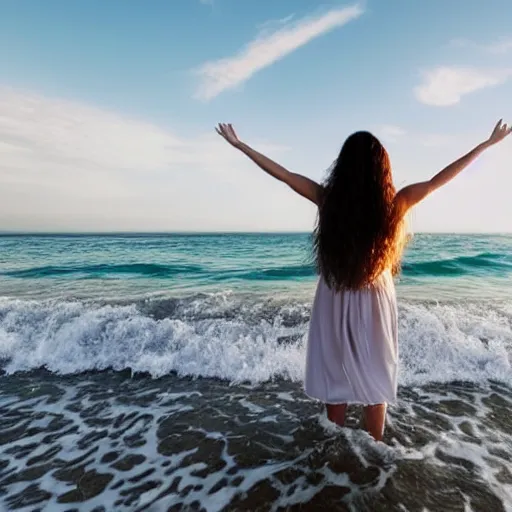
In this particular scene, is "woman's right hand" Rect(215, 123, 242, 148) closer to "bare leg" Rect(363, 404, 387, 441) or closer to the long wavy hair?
the long wavy hair

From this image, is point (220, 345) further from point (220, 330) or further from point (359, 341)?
point (359, 341)

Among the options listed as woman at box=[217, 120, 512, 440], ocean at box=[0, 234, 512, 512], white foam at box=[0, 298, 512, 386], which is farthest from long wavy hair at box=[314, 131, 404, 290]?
white foam at box=[0, 298, 512, 386]

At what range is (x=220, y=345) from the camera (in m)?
6.05

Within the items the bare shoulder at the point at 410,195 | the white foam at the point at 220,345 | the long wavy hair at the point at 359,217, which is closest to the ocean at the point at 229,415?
the white foam at the point at 220,345

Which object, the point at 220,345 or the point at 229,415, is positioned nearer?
the point at 229,415

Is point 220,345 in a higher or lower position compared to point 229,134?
lower

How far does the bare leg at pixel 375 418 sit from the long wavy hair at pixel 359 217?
104 cm

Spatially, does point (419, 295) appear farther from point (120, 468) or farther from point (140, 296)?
point (120, 468)

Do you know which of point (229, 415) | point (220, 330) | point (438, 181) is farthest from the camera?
point (220, 330)

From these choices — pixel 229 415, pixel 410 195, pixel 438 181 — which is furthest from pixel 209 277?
pixel 438 181

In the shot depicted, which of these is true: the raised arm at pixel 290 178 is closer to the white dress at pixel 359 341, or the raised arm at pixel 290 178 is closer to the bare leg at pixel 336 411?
the white dress at pixel 359 341

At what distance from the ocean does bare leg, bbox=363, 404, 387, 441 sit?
28 centimetres

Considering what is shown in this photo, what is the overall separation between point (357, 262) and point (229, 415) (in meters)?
2.51

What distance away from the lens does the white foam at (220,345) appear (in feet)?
18.0
